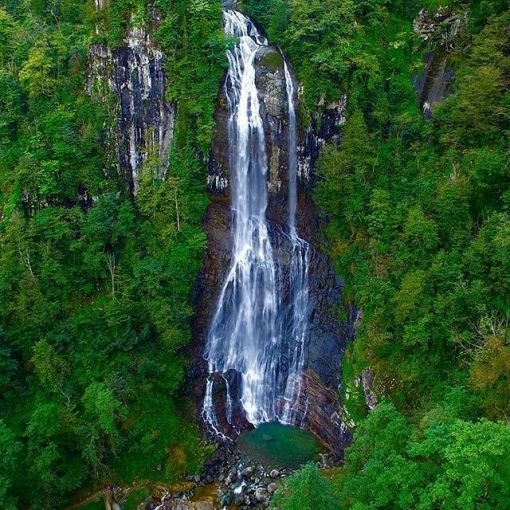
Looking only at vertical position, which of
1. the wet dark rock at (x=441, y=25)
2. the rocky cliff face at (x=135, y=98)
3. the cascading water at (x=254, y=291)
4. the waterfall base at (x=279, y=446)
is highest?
the wet dark rock at (x=441, y=25)

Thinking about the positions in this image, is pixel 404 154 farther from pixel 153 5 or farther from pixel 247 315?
pixel 153 5

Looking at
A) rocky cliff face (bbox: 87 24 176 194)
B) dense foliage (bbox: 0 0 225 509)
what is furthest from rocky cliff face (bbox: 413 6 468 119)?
rocky cliff face (bbox: 87 24 176 194)

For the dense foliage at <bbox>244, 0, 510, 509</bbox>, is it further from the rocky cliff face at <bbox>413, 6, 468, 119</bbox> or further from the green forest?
the rocky cliff face at <bbox>413, 6, 468, 119</bbox>

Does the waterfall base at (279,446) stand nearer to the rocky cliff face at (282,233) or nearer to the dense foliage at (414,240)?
the rocky cliff face at (282,233)

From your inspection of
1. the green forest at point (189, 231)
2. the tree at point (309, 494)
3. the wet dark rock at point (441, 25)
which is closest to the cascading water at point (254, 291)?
the green forest at point (189, 231)

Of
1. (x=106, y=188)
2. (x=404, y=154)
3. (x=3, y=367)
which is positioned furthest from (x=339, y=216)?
(x=3, y=367)
